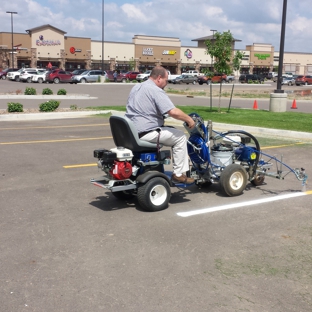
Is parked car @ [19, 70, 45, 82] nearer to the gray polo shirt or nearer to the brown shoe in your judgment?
the gray polo shirt

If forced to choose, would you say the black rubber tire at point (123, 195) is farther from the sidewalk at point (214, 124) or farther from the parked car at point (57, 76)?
the parked car at point (57, 76)

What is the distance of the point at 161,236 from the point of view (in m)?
5.27

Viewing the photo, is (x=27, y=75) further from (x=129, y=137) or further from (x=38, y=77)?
(x=129, y=137)

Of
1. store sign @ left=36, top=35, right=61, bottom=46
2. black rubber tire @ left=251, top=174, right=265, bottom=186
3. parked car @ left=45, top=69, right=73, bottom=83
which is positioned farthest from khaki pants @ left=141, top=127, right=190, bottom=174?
store sign @ left=36, top=35, right=61, bottom=46

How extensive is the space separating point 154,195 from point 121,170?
0.60m

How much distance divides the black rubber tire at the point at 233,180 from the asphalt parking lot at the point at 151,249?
0.68 ft

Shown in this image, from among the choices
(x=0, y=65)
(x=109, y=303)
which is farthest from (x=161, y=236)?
(x=0, y=65)

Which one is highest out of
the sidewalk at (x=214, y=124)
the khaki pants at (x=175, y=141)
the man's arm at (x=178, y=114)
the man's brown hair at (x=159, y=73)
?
the man's brown hair at (x=159, y=73)

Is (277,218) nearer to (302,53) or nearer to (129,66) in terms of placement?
(129,66)

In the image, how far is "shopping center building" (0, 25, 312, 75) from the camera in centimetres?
7306

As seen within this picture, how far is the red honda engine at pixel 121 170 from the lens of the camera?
5992 mm

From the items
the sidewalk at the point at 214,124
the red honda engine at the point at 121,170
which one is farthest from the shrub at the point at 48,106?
the red honda engine at the point at 121,170

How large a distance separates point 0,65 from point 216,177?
73.5 meters

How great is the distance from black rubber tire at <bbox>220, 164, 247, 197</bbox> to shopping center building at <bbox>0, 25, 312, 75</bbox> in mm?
63694
